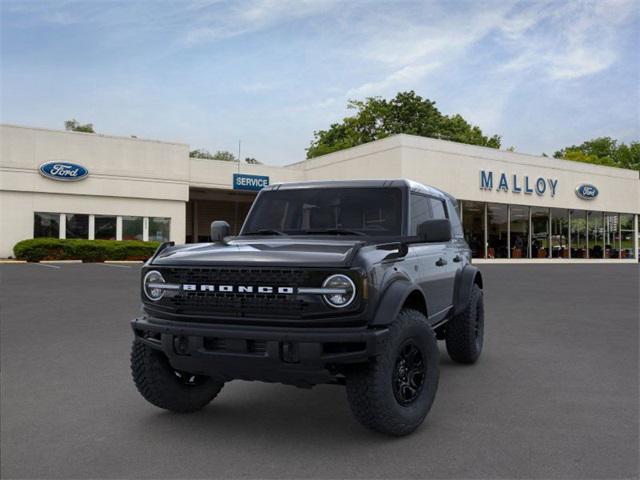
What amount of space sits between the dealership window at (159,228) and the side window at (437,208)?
101 feet

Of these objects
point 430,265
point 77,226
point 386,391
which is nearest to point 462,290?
point 430,265

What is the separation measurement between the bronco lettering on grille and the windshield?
1.28 meters

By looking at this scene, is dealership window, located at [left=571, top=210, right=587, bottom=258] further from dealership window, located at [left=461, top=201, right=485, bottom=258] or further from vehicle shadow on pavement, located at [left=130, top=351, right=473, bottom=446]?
vehicle shadow on pavement, located at [left=130, top=351, right=473, bottom=446]

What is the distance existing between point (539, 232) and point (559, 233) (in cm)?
255

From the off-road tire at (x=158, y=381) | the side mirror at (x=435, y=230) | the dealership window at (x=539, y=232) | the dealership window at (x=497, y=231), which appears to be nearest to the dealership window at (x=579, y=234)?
the dealership window at (x=539, y=232)

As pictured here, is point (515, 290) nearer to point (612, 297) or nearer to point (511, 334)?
point (612, 297)

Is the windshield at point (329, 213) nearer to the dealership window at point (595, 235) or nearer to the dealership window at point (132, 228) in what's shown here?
the dealership window at point (132, 228)

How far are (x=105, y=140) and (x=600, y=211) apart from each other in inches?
1417

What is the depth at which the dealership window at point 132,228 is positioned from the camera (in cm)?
3406

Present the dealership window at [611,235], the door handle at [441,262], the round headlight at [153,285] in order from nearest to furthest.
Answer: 1. the round headlight at [153,285]
2. the door handle at [441,262]
3. the dealership window at [611,235]

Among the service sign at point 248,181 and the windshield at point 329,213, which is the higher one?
the service sign at point 248,181

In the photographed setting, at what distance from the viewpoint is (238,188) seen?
38.2 metres

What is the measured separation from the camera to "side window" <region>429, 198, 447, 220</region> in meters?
5.80

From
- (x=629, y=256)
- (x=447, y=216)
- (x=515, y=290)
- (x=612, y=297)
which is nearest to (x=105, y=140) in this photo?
(x=515, y=290)
